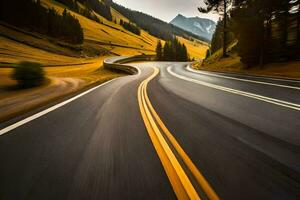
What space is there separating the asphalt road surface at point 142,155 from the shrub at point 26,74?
17.1ft

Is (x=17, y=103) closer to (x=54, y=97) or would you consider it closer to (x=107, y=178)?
(x=54, y=97)

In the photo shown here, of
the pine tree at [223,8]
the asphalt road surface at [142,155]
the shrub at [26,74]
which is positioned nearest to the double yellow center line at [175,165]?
the asphalt road surface at [142,155]

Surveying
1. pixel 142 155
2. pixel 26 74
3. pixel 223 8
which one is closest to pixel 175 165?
pixel 142 155

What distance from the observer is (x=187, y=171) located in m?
2.89

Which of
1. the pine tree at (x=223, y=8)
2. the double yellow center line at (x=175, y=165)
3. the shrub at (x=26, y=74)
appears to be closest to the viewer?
the double yellow center line at (x=175, y=165)

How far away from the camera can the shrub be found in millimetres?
10109

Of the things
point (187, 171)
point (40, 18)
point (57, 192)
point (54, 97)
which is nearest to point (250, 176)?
point (187, 171)

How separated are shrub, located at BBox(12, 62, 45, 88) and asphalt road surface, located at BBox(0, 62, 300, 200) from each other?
205 inches

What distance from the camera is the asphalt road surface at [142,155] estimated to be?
2.50m

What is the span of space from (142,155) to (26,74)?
359 inches

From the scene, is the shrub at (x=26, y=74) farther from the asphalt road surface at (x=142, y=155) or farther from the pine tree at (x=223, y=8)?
the pine tree at (x=223, y=8)

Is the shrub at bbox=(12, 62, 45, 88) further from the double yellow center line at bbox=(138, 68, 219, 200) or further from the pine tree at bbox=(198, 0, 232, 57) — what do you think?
the pine tree at bbox=(198, 0, 232, 57)

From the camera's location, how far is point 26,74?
33.3 ft

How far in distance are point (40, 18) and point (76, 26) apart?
12.2 metres
